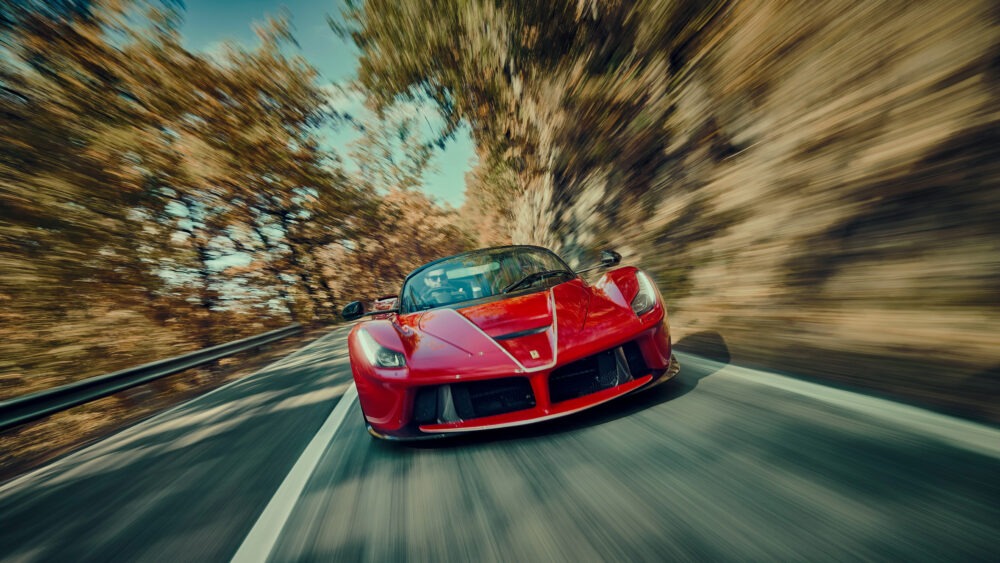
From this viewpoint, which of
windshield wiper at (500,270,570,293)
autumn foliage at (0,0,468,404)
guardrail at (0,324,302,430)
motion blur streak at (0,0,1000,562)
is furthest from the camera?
autumn foliage at (0,0,468,404)

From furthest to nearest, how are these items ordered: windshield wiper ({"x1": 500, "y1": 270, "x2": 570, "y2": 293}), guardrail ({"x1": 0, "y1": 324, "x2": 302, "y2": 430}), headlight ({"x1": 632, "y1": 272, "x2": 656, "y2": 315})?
guardrail ({"x1": 0, "y1": 324, "x2": 302, "y2": 430}) → windshield wiper ({"x1": 500, "y1": 270, "x2": 570, "y2": 293}) → headlight ({"x1": 632, "y1": 272, "x2": 656, "y2": 315})

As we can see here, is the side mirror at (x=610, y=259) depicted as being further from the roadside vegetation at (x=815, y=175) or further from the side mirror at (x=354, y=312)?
the side mirror at (x=354, y=312)

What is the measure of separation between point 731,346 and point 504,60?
21.8 feet

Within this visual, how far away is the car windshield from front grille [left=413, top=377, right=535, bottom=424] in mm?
986

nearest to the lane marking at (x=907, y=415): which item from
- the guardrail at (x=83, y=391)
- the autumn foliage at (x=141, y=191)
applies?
the guardrail at (x=83, y=391)

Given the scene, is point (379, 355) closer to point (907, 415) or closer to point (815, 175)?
point (907, 415)

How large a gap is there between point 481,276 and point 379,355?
116cm

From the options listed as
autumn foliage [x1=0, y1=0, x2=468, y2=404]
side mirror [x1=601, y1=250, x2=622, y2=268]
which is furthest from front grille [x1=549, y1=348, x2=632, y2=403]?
autumn foliage [x1=0, y1=0, x2=468, y2=404]

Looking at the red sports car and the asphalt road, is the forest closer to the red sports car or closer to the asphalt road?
the asphalt road

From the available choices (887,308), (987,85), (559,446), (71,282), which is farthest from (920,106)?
(71,282)

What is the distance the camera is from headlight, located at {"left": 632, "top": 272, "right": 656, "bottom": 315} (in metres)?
2.30

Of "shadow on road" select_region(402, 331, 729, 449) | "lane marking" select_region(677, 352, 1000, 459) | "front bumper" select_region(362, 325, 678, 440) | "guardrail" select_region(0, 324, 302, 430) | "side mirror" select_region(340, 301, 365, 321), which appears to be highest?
"side mirror" select_region(340, 301, 365, 321)

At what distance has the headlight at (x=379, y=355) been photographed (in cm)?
219

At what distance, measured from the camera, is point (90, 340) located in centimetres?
705
